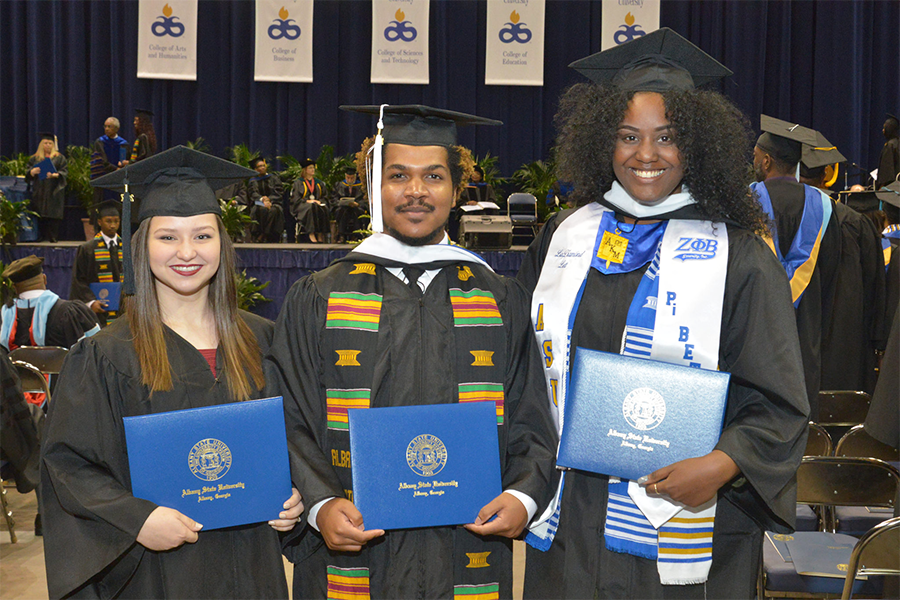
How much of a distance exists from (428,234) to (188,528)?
95 cm

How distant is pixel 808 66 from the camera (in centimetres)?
1559

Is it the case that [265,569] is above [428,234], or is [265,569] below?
below

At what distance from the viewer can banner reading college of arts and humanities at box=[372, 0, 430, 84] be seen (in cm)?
1379

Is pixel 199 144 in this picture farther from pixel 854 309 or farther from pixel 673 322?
pixel 673 322

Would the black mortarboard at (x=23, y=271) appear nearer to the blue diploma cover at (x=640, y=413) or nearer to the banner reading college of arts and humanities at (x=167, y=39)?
the blue diploma cover at (x=640, y=413)

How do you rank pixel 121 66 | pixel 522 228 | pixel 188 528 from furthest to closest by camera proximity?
pixel 121 66, pixel 522 228, pixel 188 528

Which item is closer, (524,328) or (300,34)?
(524,328)

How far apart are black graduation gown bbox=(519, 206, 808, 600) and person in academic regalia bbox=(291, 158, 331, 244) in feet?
38.4

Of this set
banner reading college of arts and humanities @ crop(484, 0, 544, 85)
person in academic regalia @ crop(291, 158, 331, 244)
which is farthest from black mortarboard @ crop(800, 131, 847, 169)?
person in academic regalia @ crop(291, 158, 331, 244)

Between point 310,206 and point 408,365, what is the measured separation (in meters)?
11.7

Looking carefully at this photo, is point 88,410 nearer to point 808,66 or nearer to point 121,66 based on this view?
point 121,66

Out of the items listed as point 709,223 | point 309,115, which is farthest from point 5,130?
point 709,223

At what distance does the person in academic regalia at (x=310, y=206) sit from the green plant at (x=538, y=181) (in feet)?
12.0

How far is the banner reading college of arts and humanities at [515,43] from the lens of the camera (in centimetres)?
1368
